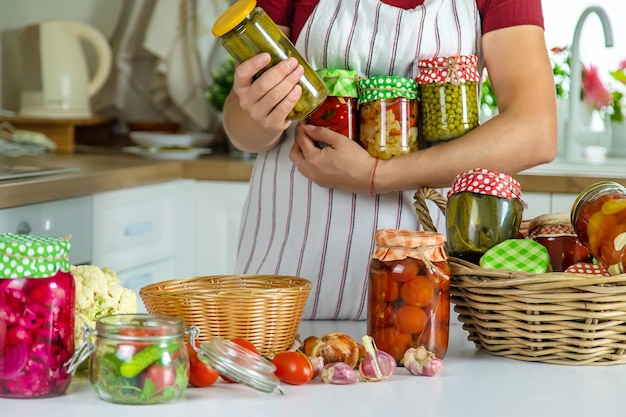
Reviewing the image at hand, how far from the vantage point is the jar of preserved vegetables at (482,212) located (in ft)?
3.57

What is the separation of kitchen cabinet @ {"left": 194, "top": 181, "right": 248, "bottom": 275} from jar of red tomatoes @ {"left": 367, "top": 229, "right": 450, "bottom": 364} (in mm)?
1510

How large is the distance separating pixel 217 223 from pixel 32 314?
168cm

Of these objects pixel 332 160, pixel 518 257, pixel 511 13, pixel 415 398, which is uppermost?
pixel 511 13

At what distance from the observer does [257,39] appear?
115 centimetres

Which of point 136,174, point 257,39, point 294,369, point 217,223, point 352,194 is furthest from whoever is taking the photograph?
point 217,223

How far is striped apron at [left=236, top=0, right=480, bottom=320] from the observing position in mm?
1405

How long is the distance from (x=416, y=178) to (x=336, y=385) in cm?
46

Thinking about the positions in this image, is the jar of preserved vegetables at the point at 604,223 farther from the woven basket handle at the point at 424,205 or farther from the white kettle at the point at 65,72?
the white kettle at the point at 65,72

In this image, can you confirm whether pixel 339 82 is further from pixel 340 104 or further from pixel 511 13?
pixel 511 13

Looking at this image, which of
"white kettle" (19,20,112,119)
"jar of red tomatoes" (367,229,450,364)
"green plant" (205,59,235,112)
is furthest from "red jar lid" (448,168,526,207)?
"white kettle" (19,20,112,119)

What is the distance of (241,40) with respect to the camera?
3.76 feet

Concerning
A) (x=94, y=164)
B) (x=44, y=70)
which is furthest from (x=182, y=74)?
(x=94, y=164)

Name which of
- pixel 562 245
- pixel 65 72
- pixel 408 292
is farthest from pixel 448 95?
pixel 65 72

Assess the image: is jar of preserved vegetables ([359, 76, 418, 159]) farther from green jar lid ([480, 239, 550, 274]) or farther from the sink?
the sink
